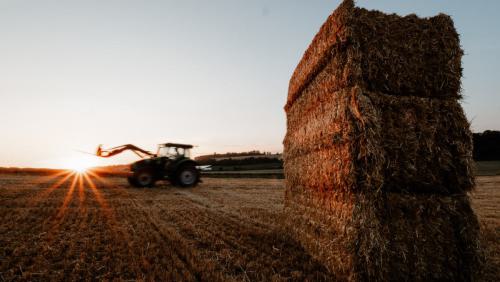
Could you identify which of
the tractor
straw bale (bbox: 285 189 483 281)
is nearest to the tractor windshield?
the tractor

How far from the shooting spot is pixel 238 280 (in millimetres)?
3207

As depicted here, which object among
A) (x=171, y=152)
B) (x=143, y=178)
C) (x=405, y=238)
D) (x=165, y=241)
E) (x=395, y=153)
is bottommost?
(x=165, y=241)

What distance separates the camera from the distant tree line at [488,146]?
118 ft

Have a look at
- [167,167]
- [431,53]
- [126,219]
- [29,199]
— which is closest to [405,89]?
[431,53]

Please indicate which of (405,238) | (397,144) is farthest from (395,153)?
(405,238)

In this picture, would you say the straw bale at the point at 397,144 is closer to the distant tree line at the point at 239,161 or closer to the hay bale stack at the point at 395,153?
the hay bale stack at the point at 395,153

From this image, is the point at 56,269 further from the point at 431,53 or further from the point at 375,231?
the point at 431,53

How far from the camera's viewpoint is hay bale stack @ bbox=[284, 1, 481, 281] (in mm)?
3139

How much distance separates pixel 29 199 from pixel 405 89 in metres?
10.4

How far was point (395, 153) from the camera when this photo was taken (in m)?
3.27

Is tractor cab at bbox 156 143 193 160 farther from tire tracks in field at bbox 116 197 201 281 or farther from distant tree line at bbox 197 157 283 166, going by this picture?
distant tree line at bbox 197 157 283 166

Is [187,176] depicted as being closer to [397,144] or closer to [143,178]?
[143,178]

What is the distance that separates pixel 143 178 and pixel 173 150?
2211mm

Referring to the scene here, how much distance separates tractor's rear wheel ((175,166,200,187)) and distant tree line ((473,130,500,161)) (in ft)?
122
